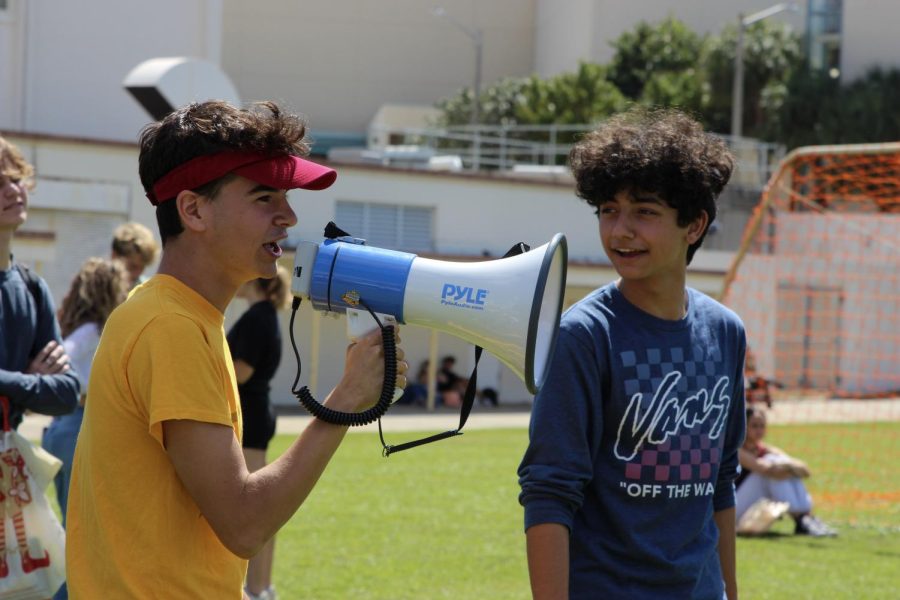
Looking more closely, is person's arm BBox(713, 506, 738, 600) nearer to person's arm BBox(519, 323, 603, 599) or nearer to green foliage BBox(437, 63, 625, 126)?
person's arm BBox(519, 323, 603, 599)

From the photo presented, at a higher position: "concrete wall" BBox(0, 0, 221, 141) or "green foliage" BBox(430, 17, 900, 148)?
"green foliage" BBox(430, 17, 900, 148)

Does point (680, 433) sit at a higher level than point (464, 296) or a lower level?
lower

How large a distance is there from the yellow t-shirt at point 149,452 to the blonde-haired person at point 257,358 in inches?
155

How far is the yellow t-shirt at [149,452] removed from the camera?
2605mm

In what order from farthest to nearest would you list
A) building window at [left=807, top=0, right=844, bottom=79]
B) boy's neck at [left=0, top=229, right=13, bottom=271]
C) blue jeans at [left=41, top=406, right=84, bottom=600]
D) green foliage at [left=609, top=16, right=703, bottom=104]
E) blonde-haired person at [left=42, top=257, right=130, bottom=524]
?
1. green foliage at [left=609, top=16, right=703, bottom=104]
2. building window at [left=807, top=0, right=844, bottom=79]
3. blonde-haired person at [left=42, top=257, right=130, bottom=524]
4. blue jeans at [left=41, top=406, right=84, bottom=600]
5. boy's neck at [left=0, top=229, right=13, bottom=271]

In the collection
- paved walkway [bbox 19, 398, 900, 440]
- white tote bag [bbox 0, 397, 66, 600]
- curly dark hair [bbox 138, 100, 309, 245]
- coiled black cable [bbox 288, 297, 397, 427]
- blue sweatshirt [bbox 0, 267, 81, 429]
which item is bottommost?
paved walkway [bbox 19, 398, 900, 440]

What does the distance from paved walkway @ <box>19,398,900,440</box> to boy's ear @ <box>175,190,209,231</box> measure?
703 inches

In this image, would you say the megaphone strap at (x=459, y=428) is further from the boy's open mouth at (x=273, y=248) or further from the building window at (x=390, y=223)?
the building window at (x=390, y=223)

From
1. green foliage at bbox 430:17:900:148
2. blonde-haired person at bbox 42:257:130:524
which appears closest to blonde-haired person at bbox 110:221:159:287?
blonde-haired person at bbox 42:257:130:524

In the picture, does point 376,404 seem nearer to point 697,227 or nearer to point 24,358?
point 697,227

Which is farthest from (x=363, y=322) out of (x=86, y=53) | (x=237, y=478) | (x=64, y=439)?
(x=86, y=53)

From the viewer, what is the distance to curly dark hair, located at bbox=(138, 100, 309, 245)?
272cm

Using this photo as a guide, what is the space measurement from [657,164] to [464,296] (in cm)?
82

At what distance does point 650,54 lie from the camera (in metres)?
56.0
